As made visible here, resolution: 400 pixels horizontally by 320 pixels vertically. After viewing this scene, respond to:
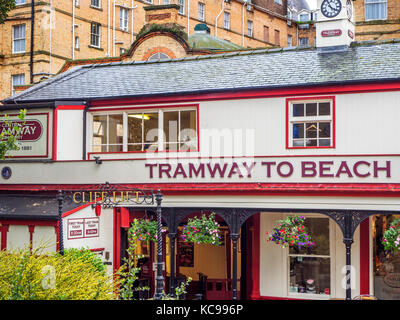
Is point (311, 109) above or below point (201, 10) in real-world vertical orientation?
below

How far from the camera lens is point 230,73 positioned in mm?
19703

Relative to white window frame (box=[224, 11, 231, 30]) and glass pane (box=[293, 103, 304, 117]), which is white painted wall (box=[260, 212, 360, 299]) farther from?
white window frame (box=[224, 11, 231, 30])

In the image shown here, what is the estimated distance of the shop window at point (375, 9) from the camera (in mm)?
40625

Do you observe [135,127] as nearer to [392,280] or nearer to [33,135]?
[33,135]

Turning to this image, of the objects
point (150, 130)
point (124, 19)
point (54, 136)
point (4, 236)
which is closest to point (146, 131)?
point (150, 130)

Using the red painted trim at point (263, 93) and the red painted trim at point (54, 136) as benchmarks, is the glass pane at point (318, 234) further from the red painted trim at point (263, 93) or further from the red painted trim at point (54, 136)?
the red painted trim at point (54, 136)

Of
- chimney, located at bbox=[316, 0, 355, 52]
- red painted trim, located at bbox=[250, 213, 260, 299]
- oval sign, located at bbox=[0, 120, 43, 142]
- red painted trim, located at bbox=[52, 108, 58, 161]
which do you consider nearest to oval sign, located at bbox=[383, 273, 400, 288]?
red painted trim, located at bbox=[250, 213, 260, 299]

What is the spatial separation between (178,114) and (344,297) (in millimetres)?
7236

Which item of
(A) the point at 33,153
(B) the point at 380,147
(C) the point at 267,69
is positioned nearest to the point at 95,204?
(A) the point at 33,153

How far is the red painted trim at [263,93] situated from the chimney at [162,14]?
1780cm

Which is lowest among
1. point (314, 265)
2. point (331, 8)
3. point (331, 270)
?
point (331, 270)

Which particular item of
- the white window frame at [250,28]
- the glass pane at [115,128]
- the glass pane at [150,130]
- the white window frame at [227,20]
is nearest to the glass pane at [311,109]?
the glass pane at [150,130]

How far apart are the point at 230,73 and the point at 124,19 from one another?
1194 inches
